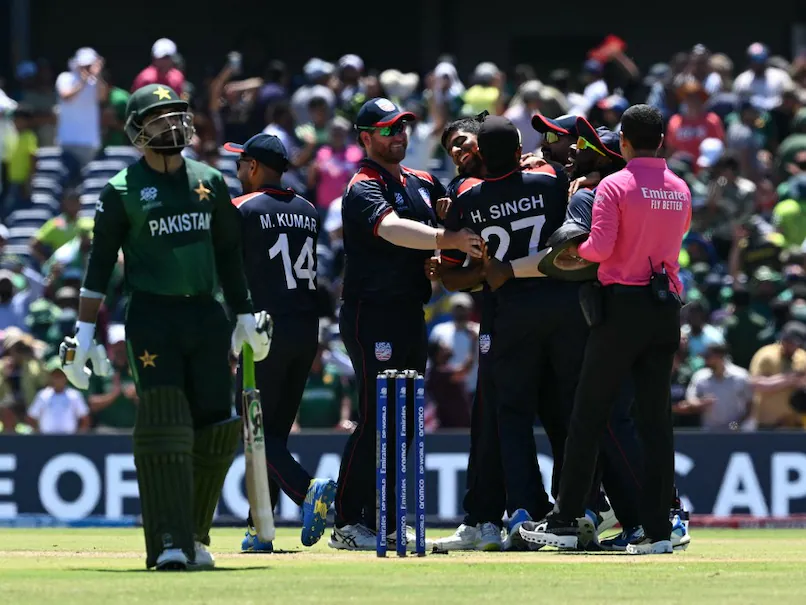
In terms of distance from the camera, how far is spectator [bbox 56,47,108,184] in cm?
2344

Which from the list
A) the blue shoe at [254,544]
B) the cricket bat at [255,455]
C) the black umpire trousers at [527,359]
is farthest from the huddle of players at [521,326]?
the cricket bat at [255,455]

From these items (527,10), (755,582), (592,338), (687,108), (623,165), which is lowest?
A: (755,582)

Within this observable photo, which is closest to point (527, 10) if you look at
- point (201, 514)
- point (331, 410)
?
point (331, 410)

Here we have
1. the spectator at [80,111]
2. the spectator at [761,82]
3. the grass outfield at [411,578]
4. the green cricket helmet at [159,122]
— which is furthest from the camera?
the spectator at [80,111]

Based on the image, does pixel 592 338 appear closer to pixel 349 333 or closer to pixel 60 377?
pixel 349 333

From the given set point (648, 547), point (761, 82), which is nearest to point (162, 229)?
point (648, 547)

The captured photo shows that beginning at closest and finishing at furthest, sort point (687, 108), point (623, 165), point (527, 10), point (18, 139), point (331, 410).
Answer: point (623, 165) < point (331, 410) < point (687, 108) < point (18, 139) < point (527, 10)

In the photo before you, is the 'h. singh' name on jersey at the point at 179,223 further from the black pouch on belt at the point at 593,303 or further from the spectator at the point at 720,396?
the spectator at the point at 720,396

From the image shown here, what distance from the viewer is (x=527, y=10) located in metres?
29.0

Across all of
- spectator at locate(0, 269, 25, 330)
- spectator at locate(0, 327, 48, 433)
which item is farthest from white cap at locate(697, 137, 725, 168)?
spectator at locate(0, 327, 48, 433)

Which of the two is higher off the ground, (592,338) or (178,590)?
(592,338)

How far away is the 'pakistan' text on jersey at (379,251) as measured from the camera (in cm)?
1051

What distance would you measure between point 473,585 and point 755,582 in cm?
130

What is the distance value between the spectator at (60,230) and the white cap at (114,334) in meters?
2.44
